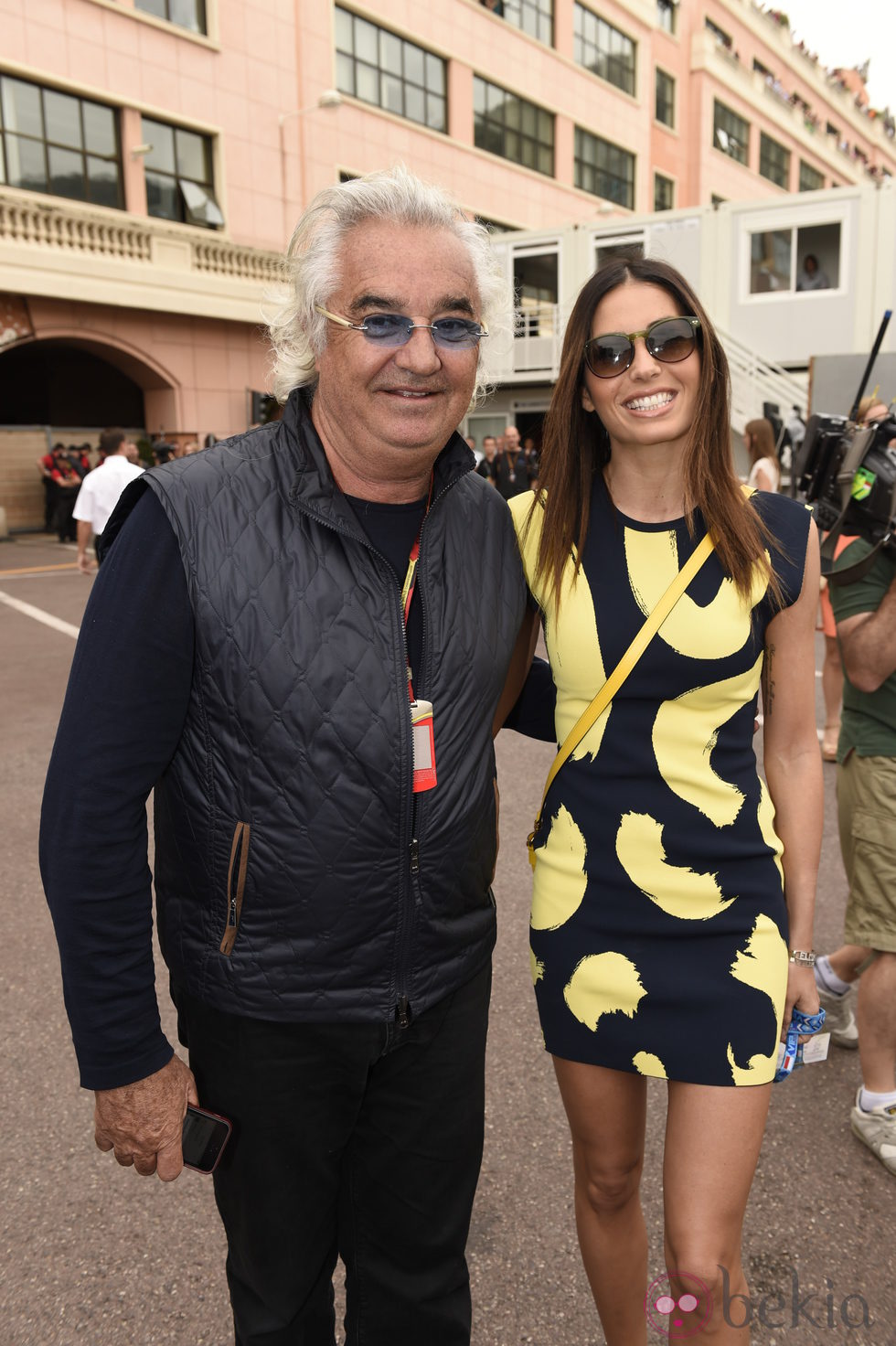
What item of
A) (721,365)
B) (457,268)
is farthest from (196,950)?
(721,365)

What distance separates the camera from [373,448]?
5.31 feet

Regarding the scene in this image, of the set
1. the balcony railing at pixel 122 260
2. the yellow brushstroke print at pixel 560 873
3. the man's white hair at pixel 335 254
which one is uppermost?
the balcony railing at pixel 122 260

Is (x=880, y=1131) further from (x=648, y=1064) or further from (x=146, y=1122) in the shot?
(x=146, y=1122)

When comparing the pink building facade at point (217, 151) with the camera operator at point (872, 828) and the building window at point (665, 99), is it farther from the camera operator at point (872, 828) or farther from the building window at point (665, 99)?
the camera operator at point (872, 828)

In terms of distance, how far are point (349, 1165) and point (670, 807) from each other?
86 centimetres

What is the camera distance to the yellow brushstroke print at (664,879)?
185 cm

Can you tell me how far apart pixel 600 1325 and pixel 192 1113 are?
114 centimetres

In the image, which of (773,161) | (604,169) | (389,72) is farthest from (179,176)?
(773,161)

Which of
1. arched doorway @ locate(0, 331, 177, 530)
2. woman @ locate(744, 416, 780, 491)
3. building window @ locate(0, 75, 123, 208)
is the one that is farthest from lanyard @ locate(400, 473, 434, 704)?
arched doorway @ locate(0, 331, 177, 530)

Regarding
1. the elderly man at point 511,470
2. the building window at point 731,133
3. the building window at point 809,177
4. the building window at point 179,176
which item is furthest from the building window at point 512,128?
the building window at point 809,177

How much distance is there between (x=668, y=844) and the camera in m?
1.85

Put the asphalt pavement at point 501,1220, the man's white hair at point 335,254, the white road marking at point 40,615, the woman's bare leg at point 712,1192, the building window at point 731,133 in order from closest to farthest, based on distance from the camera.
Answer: the man's white hair at point 335,254
the woman's bare leg at point 712,1192
the asphalt pavement at point 501,1220
the white road marking at point 40,615
the building window at point 731,133

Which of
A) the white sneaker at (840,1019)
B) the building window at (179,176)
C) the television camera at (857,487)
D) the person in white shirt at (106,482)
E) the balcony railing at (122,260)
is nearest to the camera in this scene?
the television camera at (857,487)

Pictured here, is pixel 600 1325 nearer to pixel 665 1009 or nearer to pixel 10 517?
pixel 665 1009
